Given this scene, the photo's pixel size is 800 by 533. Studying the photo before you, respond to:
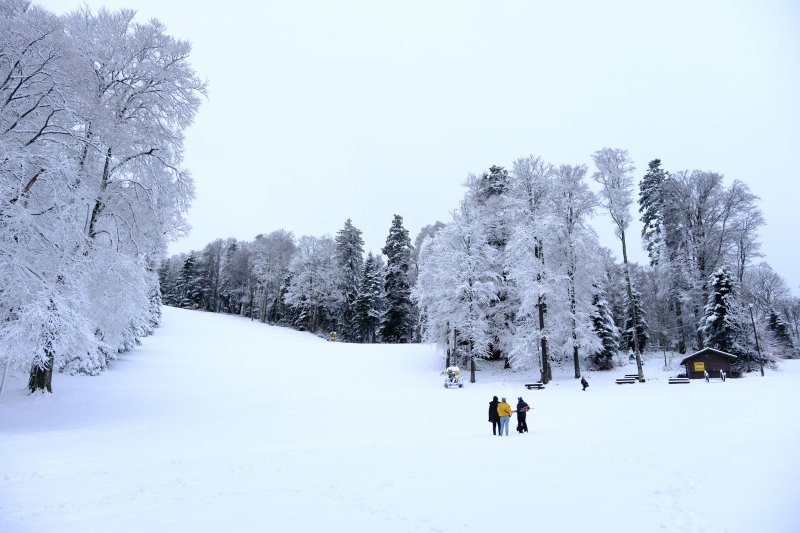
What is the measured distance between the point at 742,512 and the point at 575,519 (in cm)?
247

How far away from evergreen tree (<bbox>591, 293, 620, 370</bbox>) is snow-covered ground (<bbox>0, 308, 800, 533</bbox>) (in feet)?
38.9

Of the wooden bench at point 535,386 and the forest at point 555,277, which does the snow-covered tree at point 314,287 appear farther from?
the wooden bench at point 535,386

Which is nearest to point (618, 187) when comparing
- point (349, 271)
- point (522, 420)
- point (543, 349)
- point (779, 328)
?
point (543, 349)

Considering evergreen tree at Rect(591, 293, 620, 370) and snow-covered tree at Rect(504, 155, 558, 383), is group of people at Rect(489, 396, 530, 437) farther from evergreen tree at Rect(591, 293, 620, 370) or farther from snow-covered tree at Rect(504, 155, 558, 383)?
evergreen tree at Rect(591, 293, 620, 370)

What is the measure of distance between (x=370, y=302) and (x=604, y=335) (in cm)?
2820

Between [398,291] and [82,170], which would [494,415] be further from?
[398,291]

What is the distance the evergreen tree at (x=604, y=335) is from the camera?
34000 millimetres

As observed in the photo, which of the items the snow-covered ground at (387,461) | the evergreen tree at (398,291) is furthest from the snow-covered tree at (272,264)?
the snow-covered ground at (387,461)

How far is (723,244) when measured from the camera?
124 feet

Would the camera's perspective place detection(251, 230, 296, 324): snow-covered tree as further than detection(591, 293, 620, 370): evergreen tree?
Yes

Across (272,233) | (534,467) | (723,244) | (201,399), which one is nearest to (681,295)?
(723,244)

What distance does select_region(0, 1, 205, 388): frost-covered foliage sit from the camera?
1125cm

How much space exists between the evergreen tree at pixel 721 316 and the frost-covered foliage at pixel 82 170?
37.8m

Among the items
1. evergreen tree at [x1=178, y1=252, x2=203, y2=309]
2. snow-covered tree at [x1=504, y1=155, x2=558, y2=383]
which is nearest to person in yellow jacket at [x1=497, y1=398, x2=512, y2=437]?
snow-covered tree at [x1=504, y1=155, x2=558, y2=383]
